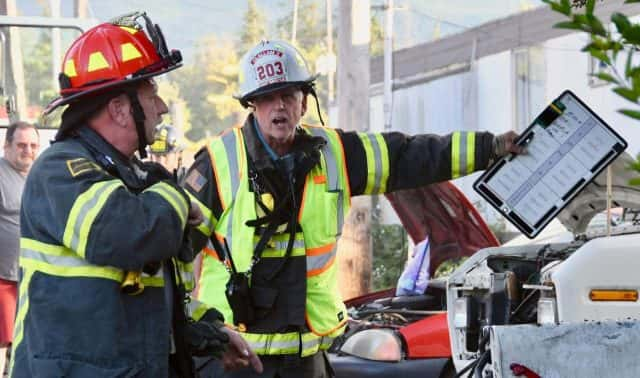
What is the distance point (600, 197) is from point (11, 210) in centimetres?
470

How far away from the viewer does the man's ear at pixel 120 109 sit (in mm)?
3781

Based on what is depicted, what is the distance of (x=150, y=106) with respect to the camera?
12.6ft

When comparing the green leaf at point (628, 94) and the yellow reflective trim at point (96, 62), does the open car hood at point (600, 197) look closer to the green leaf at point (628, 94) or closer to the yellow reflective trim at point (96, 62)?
the yellow reflective trim at point (96, 62)

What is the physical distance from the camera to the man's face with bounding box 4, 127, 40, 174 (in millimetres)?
9117

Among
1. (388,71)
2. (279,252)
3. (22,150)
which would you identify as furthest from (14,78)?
(388,71)

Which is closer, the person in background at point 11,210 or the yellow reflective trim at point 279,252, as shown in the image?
the yellow reflective trim at point 279,252

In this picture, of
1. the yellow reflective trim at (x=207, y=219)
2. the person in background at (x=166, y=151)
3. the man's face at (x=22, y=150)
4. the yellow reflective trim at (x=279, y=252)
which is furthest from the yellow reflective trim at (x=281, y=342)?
the person in background at (x=166, y=151)

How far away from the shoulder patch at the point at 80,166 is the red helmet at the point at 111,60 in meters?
0.26

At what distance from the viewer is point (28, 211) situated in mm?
3607

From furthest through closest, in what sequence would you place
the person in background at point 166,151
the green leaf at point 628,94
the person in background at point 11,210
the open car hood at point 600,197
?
the person in background at point 166,151 → the person in background at point 11,210 → the open car hood at point 600,197 → the green leaf at point 628,94

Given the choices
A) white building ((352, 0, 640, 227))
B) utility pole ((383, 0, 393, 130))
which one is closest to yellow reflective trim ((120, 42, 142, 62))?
white building ((352, 0, 640, 227))

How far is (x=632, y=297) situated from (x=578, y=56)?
21.4 m

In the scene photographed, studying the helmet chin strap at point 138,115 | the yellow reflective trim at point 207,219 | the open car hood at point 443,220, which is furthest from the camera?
the open car hood at point 443,220

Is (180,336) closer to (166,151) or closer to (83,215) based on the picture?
(83,215)
